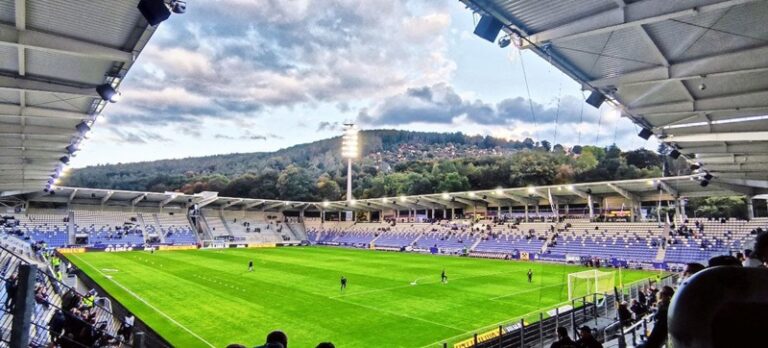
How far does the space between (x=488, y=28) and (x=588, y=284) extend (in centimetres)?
2138

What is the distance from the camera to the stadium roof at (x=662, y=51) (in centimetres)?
827

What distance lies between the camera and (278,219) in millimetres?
83000

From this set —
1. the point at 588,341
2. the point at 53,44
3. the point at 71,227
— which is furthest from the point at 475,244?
the point at 71,227

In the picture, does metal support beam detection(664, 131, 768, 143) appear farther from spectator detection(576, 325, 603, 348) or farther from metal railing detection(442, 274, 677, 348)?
spectator detection(576, 325, 603, 348)

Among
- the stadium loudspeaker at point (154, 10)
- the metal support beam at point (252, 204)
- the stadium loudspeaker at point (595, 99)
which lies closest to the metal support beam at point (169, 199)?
the metal support beam at point (252, 204)

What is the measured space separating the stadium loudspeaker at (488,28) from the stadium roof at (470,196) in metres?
38.9

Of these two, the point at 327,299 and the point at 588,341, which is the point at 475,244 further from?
the point at 588,341

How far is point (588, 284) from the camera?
25672 millimetres

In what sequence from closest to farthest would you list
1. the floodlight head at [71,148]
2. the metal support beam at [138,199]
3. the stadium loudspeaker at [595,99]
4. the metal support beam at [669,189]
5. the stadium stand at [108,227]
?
the stadium loudspeaker at [595,99] < the floodlight head at [71,148] < the metal support beam at [669,189] < the stadium stand at [108,227] < the metal support beam at [138,199]

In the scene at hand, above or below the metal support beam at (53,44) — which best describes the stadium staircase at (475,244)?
below

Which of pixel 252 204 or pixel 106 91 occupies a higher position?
pixel 106 91

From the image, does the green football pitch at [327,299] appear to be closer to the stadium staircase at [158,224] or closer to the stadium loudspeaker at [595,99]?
the stadium loudspeaker at [595,99]

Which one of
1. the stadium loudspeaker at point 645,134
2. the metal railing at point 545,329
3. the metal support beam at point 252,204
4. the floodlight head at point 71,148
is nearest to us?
the metal railing at point 545,329

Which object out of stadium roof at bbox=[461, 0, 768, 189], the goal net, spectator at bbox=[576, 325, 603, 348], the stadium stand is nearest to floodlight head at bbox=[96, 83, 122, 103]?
stadium roof at bbox=[461, 0, 768, 189]
